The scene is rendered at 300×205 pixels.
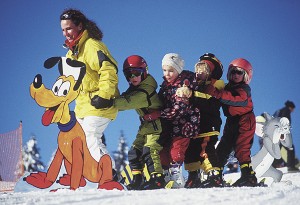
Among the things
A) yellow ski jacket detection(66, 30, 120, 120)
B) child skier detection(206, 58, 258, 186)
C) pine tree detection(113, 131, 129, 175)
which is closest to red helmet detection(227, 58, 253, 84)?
child skier detection(206, 58, 258, 186)

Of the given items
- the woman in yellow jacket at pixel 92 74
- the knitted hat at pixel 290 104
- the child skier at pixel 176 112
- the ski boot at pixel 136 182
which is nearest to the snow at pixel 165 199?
the woman in yellow jacket at pixel 92 74

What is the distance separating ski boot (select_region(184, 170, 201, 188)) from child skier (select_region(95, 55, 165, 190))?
37 centimetres

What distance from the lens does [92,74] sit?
152 inches

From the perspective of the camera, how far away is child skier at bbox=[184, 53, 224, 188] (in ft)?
13.7

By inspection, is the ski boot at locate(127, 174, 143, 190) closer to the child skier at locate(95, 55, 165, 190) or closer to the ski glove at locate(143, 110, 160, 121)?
the child skier at locate(95, 55, 165, 190)

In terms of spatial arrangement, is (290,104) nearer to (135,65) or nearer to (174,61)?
(174,61)

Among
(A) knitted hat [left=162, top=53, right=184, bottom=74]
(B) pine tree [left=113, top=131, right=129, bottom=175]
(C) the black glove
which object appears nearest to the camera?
(C) the black glove

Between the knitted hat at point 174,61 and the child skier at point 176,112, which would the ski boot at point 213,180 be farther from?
the knitted hat at point 174,61

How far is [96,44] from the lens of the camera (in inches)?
152

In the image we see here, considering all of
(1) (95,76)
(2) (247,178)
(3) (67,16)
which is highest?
(3) (67,16)

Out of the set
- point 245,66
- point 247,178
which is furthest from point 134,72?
point 247,178

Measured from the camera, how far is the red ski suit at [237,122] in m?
4.08

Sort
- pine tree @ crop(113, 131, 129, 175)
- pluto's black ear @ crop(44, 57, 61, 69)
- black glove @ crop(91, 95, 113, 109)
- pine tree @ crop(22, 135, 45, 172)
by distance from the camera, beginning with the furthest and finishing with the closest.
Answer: pine tree @ crop(113, 131, 129, 175)
pine tree @ crop(22, 135, 45, 172)
pluto's black ear @ crop(44, 57, 61, 69)
black glove @ crop(91, 95, 113, 109)

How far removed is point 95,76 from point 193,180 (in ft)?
4.51
